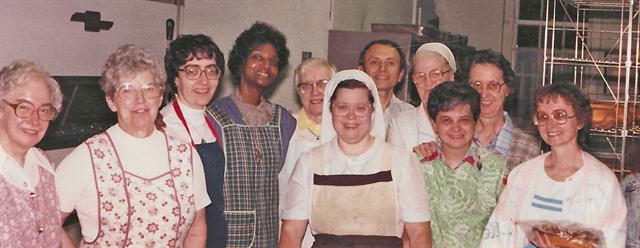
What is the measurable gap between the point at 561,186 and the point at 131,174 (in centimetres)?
130

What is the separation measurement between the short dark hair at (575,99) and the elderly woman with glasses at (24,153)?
4.88ft

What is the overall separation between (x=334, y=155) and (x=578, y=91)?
80cm

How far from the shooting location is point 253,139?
11.0ft

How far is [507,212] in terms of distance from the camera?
117 inches

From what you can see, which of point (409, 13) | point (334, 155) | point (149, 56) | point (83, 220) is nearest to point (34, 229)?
point (83, 220)

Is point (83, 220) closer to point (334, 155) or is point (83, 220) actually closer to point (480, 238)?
point (334, 155)

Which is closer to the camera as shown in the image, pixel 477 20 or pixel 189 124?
pixel 189 124

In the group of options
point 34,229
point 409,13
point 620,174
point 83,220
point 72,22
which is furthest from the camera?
point 409,13

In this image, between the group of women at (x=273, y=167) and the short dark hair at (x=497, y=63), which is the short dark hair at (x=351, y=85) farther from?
A: the short dark hair at (x=497, y=63)

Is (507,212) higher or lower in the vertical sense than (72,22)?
lower

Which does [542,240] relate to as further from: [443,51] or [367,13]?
[367,13]

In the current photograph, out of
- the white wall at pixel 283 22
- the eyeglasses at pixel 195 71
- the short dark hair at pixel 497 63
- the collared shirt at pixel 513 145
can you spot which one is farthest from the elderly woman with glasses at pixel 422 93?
the white wall at pixel 283 22

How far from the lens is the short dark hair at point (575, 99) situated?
2.91 m

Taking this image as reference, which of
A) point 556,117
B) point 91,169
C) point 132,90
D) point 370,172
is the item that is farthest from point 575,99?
point 91,169
